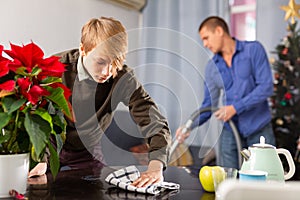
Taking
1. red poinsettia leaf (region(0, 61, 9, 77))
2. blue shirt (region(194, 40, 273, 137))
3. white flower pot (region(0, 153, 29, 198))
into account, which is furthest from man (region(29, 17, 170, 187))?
blue shirt (region(194, 40, 273, 137))

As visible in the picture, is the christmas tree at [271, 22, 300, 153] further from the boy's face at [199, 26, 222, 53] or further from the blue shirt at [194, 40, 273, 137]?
the boy's face at [199, 26, 222, 53]

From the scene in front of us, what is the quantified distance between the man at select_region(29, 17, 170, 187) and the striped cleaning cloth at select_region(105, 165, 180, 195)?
0.55 feet

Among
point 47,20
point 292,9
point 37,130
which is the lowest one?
point 37,130

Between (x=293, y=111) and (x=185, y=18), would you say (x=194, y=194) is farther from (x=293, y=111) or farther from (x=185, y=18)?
(x=185, y=18)

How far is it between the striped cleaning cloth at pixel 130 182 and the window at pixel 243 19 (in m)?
3.15

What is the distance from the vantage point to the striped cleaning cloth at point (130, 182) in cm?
122

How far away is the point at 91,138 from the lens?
186 centimetres

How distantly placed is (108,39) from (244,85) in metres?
2.08

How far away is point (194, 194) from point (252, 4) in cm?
335

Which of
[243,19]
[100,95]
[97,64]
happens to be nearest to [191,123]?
[100,95]

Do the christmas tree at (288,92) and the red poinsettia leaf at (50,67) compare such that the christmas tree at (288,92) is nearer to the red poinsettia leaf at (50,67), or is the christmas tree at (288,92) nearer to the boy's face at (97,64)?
the boy's face at (97,64)

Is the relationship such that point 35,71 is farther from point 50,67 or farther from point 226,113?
point 226,113

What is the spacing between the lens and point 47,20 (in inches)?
127

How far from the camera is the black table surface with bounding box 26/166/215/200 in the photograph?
1171mm
